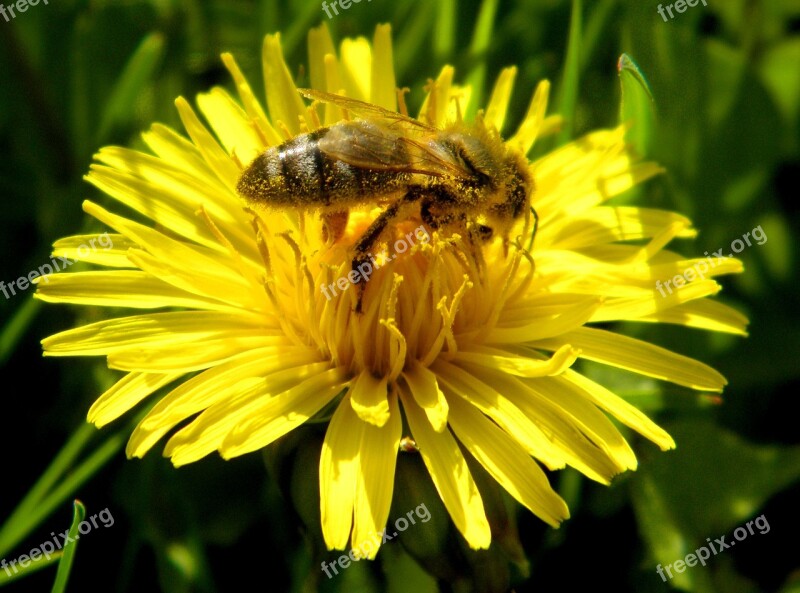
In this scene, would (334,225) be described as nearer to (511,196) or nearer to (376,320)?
(376,320)

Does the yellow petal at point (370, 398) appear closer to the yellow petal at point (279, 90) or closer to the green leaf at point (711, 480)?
the yellow petal at point (279, 90)

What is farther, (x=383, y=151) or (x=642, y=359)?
(x=642, y=359)

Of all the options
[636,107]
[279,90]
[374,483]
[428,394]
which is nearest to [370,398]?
[428,394]

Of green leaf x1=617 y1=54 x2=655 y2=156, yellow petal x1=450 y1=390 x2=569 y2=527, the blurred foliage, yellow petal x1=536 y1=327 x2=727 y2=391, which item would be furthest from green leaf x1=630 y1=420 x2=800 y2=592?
green leaf x1=617 y1=54 x2=655 y2=156

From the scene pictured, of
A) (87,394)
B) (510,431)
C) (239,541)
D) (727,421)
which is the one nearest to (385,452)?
(510,431)

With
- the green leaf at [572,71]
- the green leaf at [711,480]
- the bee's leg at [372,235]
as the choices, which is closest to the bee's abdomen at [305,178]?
the bee's leg at [372,235]

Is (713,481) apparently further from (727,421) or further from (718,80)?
(718,80)

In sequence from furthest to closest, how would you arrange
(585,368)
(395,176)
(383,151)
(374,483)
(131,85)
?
(131,85)
(585,368)
(395,176)
(383,151)
(374,483)
